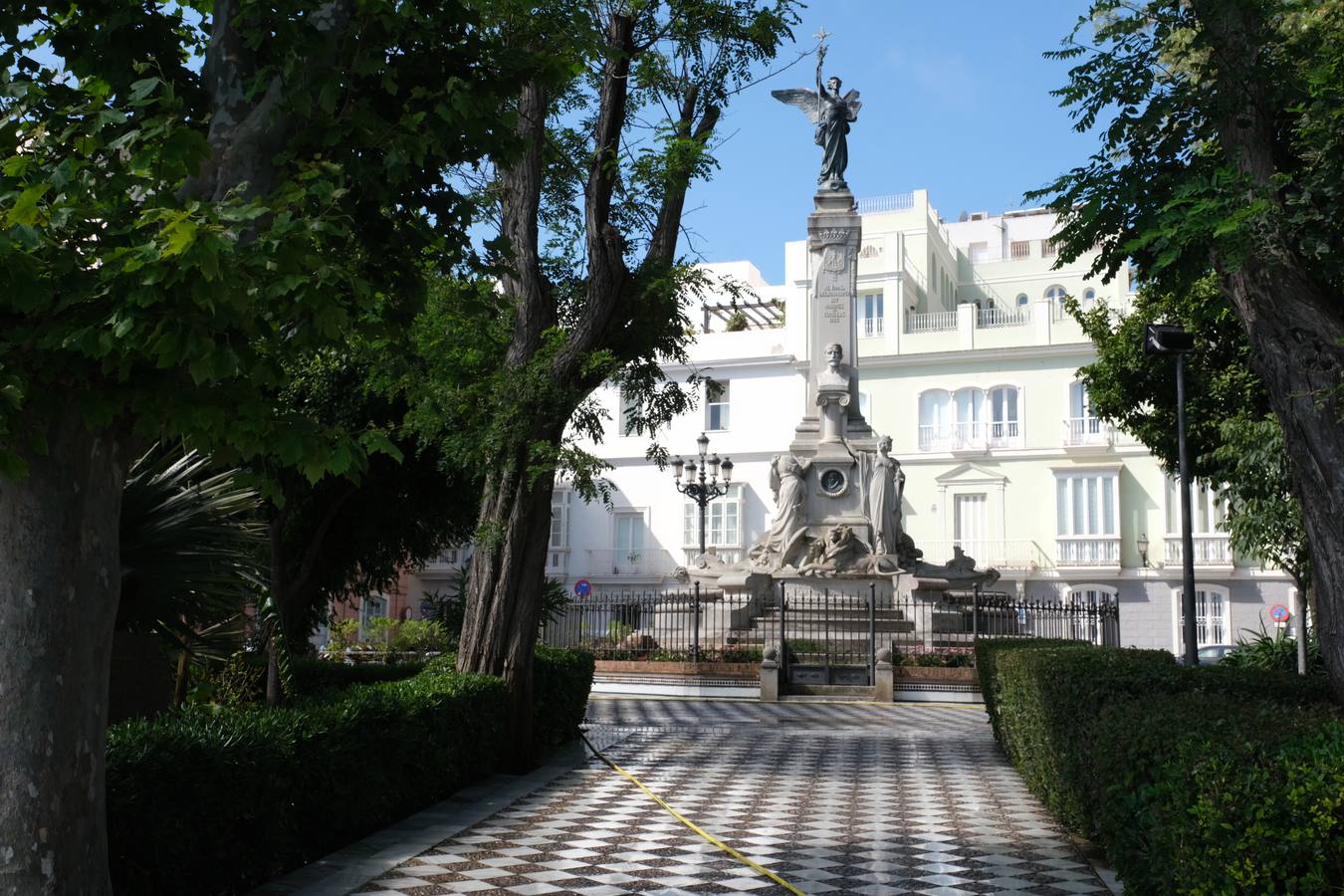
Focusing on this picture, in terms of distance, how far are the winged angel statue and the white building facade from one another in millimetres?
9624

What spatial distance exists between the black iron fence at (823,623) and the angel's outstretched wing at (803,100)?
38.1ft

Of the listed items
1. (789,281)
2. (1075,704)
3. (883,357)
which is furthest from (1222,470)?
(789,281)

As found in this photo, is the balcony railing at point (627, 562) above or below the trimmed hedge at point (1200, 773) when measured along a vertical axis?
above

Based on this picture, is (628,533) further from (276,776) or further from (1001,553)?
(276,776)

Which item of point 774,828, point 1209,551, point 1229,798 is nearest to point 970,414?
point 1209,551

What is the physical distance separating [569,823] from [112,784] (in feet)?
13.7

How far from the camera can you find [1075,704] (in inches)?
294

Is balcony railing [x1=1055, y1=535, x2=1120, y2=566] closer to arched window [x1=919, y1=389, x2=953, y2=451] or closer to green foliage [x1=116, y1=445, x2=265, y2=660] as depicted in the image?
arched window [x1=919, y1=389, x2=953, y2=451]

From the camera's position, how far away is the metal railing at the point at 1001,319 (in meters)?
41.1

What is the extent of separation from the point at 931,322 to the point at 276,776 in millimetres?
38121

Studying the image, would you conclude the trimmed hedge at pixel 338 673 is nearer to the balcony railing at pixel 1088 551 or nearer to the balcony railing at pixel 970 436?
the balcony railing at pixel 1088 551

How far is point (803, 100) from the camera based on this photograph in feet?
95.8

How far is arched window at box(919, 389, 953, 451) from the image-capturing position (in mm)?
41500

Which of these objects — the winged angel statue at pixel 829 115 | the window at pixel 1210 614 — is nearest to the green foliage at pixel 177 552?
the winged angel statue at pixel 829 115
